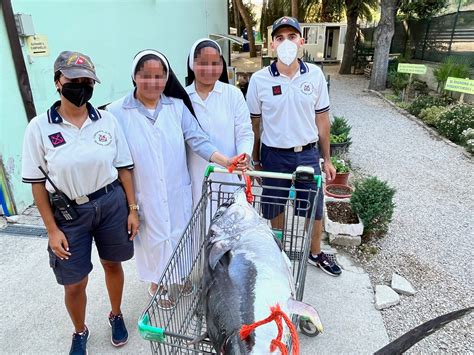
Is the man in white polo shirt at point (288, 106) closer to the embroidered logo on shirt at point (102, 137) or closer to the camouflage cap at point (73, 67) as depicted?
the embroidered logo on shirt at point (102, 137)

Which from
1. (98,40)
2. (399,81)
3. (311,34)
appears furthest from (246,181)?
(311,34)

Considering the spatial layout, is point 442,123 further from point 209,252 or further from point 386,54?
point 209,252

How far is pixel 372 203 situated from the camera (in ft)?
12.0

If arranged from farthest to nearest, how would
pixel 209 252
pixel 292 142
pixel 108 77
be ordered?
1. pixel 108 77
2. pixel 292 142
3. pixel 209 252

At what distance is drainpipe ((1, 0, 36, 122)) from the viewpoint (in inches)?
149

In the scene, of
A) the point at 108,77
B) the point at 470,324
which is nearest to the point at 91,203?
the point at 470,324

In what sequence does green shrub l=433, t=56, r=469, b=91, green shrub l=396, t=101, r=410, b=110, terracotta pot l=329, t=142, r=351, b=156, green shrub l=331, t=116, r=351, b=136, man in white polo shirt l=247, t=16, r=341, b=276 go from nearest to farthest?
man in white polo shirt l=247, t=16, r=341, b=276, terracotta pot l=329, t=142, r=351, b=156, green shrub l=331, t=116, r=351, b=136, green shrub l=433, t=56, r=469, b=91, green shrub l=396, t=101, r=410, b=110

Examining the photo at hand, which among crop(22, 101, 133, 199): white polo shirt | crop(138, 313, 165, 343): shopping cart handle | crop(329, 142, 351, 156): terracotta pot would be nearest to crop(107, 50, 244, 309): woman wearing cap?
crop(22, 101, 133, 199): white polo shirt

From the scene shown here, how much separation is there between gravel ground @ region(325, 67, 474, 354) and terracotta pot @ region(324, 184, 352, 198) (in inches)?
25.8

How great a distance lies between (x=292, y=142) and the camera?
2.76 metres

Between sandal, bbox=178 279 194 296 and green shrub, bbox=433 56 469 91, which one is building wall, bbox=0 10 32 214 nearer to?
sandal, bbox=178 279 194 296

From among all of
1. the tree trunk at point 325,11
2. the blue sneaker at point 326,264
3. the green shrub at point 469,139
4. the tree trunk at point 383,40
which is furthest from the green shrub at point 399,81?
the blue sneaker at point 326,264

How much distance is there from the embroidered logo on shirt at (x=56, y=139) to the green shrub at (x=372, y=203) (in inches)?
113

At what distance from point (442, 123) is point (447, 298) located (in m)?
5.58
